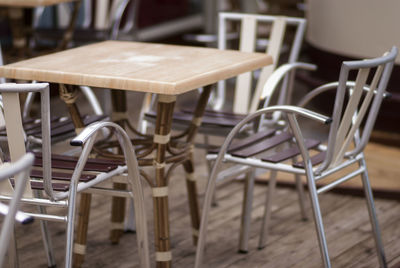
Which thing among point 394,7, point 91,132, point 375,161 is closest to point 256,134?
point 91,132

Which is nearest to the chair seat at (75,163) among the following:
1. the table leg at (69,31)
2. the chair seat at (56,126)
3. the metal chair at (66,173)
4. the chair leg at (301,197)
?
the metal chair at (66,173)

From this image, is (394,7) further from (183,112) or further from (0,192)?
(0,192)

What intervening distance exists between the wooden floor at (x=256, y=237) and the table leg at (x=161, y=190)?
0.90 ft

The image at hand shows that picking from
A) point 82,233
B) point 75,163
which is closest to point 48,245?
point 82,233

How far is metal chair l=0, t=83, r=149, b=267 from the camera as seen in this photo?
2295mm

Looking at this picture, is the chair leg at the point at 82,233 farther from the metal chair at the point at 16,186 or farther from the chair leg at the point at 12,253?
the metal chair at the point at 16,186

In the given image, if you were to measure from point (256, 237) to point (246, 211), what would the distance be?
0.27m

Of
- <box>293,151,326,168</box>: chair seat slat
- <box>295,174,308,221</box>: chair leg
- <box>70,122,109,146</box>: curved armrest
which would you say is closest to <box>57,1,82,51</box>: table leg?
<box>295,174,308,221</box>: chair leg

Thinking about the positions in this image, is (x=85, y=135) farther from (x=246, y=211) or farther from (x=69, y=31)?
(x=69, y=31)

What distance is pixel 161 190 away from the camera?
2977 millimetres

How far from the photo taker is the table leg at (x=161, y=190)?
2.90 metres

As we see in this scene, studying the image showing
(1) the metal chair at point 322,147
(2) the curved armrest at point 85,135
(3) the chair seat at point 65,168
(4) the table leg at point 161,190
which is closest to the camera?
(2) the curved armrest at point 85,135

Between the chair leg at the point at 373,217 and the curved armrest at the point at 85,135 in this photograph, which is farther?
the chair leg at the point at 373,217

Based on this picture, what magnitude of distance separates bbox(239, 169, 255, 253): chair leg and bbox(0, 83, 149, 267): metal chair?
23.4 inches
